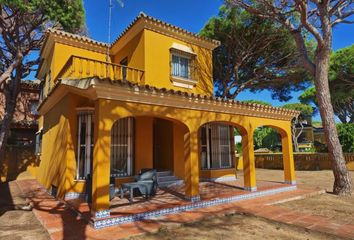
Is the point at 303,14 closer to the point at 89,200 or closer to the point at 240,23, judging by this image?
the point at 240,23

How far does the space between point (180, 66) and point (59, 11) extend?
867 centimetres

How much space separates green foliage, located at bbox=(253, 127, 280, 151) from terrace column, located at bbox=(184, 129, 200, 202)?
37515 mm

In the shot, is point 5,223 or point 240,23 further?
point 240,23

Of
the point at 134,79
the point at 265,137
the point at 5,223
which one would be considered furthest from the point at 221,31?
the point at 265,137

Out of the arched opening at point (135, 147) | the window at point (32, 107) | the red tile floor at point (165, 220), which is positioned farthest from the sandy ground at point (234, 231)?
the window at point (32, 107)

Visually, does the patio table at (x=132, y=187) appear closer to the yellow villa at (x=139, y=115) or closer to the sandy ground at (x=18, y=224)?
the yellow villa at (x=139, y=115)

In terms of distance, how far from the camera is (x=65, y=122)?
30.7 feet

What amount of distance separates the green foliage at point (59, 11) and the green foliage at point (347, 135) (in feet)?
72.3

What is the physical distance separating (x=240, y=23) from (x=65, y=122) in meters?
Answer: 13.7

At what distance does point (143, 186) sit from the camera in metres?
8.54

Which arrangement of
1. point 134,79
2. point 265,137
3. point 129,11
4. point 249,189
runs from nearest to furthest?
point 249,189
point 134,79
point 129,11
point 265,137

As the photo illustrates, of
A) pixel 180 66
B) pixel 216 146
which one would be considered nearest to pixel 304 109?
pixel 216 146

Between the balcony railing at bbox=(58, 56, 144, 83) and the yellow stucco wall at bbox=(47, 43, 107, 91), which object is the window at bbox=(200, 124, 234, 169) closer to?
the balcony railing at bbox=(58, 56, 144, 83)

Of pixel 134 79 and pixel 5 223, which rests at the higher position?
pixel 134 79
